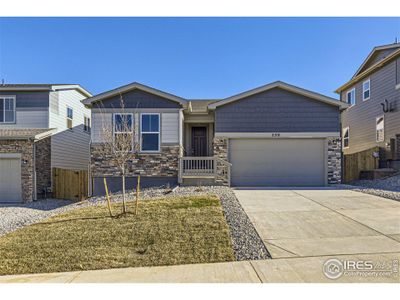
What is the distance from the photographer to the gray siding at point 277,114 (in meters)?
13.2

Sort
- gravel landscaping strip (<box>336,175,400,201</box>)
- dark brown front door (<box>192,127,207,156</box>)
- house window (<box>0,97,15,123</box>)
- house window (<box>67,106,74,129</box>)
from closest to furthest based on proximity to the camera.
Result: 1. gravel landscaping strip (<box>336,175,400,201</box>)
2. house window (<box>0,97,15,123</box>)
3. dark brown front door (<box>192,127,207,156</box>)
4. house window (<box>67,106,74,129</box>)

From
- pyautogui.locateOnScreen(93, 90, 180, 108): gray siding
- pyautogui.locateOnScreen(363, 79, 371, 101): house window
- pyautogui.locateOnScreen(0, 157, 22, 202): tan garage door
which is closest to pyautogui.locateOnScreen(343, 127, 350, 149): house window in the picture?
pyautogui.locateOnScreen(363, 79, 371, 101): house window

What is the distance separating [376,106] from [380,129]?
146 cm

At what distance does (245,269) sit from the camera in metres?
4.39

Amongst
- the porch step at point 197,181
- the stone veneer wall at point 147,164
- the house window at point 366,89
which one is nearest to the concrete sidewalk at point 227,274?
Answer: the porch step at point 197,181

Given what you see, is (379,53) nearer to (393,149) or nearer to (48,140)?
(393,149)

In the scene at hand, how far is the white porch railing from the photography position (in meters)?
12.6

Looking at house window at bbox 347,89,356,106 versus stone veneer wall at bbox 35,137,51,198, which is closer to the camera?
stone veneer wall at bbox 35,137,51,198

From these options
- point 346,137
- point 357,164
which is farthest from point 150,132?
point 346,137

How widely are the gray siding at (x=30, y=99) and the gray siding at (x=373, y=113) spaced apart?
1897cm

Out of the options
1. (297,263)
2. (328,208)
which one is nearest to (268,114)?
(328,208)

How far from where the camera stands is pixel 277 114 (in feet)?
43.7

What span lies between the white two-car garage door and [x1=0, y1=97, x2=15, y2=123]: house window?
11.6 meters

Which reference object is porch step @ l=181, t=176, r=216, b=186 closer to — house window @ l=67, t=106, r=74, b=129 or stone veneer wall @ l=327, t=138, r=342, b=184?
stone veneer wall @ l=327, t=138, r=342, b=184
